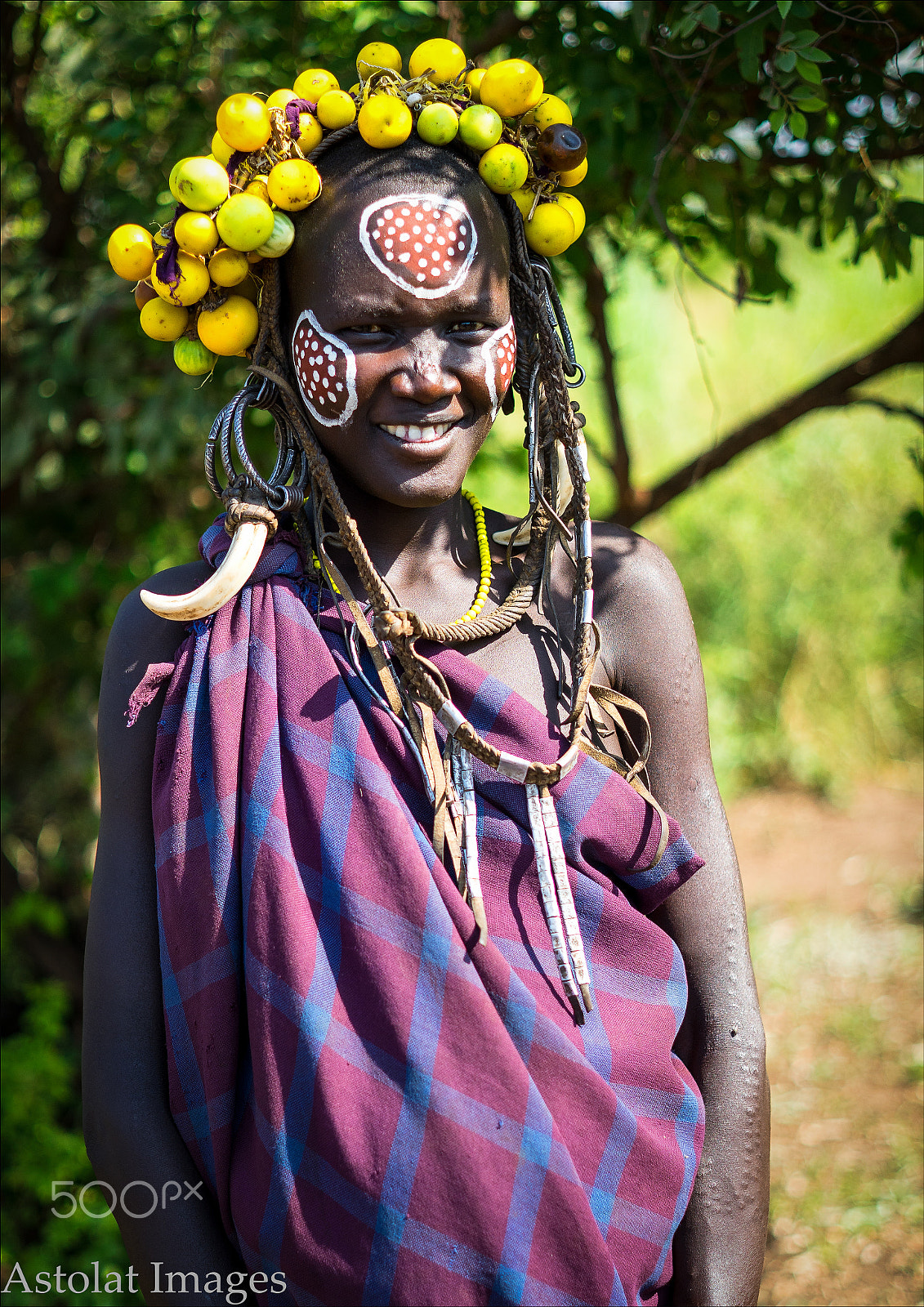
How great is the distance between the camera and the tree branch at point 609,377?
306 cm

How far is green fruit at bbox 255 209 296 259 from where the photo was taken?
64.6 inches

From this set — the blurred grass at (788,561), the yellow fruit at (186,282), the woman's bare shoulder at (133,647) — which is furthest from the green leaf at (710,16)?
the blurred grass at (788,561)

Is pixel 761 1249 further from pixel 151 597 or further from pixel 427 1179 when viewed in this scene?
pixel 151 597

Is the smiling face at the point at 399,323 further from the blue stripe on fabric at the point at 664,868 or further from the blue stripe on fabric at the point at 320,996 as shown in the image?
the blue stripe on fabric at the point at 664,868

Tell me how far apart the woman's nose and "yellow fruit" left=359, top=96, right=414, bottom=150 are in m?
0.30

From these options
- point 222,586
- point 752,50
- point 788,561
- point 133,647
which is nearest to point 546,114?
point 752,50

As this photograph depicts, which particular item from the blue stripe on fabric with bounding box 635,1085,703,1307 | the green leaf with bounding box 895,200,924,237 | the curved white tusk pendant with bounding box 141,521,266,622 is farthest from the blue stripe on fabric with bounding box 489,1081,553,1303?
the green leaf with bounding box 895,200,924,237

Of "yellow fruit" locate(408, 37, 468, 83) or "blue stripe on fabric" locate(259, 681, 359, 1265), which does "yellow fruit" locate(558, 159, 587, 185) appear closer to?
"yellow fruit" locate(408, 37, 468, 83)

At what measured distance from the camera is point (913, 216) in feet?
7.47

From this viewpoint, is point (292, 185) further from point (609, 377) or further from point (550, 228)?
point (609, 377)

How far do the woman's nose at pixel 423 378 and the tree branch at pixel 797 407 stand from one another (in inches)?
56.2

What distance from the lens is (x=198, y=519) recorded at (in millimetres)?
3830

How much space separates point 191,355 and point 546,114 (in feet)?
2.16

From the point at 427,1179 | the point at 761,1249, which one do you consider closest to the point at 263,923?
the point at 427,1179
